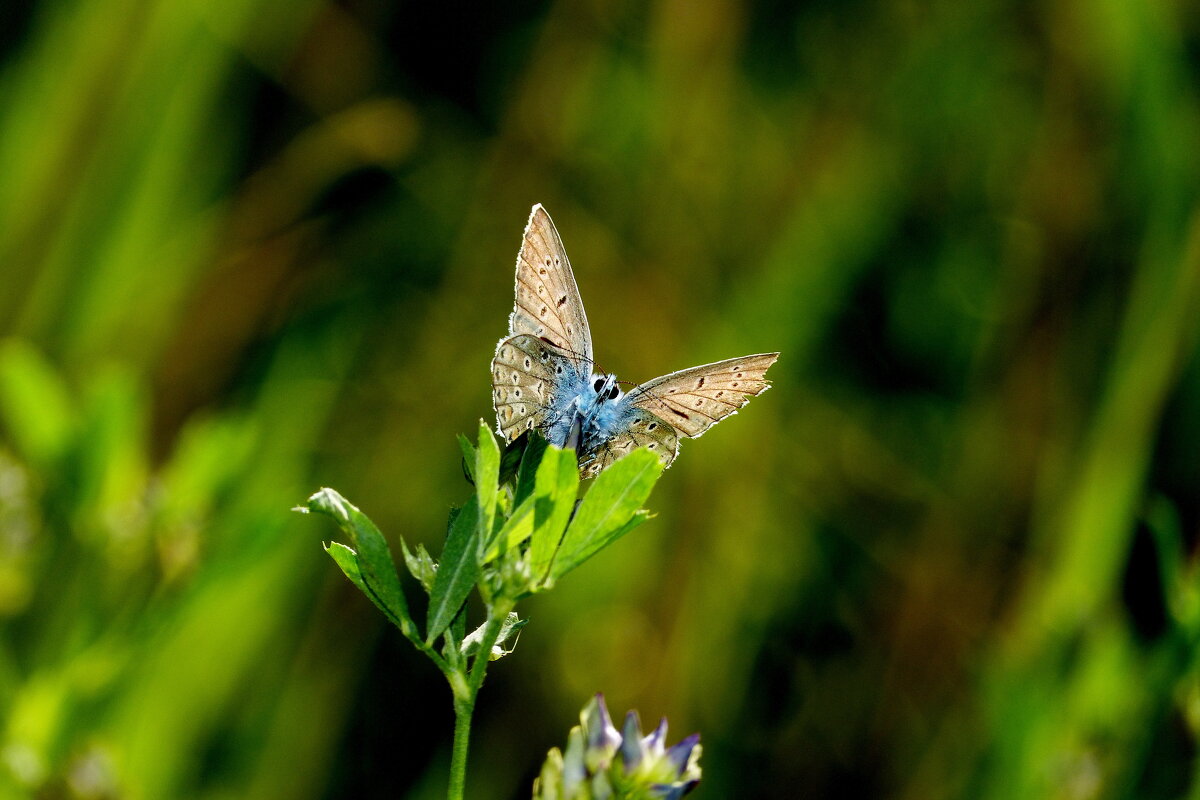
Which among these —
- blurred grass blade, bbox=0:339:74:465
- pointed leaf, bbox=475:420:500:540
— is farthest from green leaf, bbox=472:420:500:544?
blurred grass blade, bbox=0:339:74:465

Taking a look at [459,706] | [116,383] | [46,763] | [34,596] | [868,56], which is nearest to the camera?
[459,706]

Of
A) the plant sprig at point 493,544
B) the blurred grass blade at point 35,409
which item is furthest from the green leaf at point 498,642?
the blurred grass blade at point 35,409

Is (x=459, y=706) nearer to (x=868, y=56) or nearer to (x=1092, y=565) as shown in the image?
(x=1092, y=565)

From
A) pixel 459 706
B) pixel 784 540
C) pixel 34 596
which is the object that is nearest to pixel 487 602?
pixel 459 706

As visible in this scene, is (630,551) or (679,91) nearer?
(630,551)

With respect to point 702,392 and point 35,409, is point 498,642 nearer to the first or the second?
point 702,392

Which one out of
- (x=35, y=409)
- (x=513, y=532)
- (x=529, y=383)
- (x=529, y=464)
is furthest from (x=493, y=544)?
(x=35, y=409)

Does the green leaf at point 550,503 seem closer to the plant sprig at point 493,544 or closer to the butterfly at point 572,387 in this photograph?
the plant sprig at point 493,544
